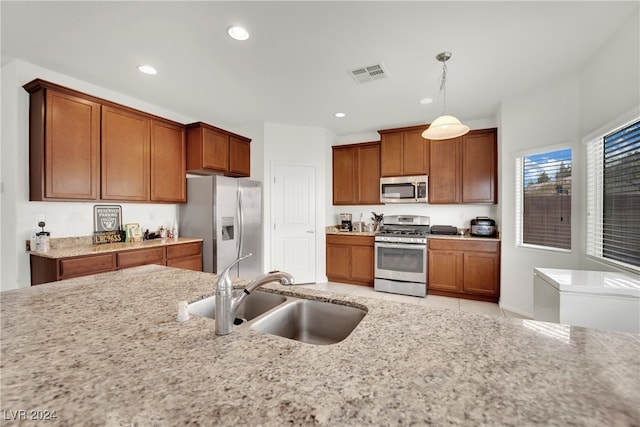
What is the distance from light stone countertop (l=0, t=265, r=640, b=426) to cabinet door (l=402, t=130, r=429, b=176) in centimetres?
347

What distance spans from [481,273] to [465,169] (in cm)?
151

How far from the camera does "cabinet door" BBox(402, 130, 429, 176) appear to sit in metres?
4.15

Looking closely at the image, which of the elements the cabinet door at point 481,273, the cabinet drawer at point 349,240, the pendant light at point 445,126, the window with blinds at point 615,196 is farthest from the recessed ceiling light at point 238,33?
the cabinet door at point 481,273

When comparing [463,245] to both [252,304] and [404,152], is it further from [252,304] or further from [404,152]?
[252,304]

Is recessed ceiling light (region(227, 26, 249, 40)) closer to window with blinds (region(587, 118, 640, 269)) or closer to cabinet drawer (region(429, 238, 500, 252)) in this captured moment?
window with blinds (region(587, 118, 640, 269))

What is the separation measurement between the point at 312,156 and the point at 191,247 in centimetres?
237

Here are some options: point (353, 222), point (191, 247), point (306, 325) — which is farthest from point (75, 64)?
→ point (353, 222)

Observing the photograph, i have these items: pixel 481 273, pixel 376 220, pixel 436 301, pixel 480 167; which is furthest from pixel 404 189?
pixel 436 301

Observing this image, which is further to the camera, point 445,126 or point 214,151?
point 214,151

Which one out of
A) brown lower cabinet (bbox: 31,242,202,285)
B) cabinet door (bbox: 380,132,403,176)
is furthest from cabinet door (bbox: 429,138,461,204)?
brown lower cabinet (bbox: 31,242,202,285)

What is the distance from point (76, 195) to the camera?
266cm

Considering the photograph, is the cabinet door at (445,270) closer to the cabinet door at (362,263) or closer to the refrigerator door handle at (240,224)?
the cabinet door at (362,263)

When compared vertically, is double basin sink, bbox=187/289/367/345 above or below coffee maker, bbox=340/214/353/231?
below

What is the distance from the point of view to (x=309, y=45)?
2.26 meters
